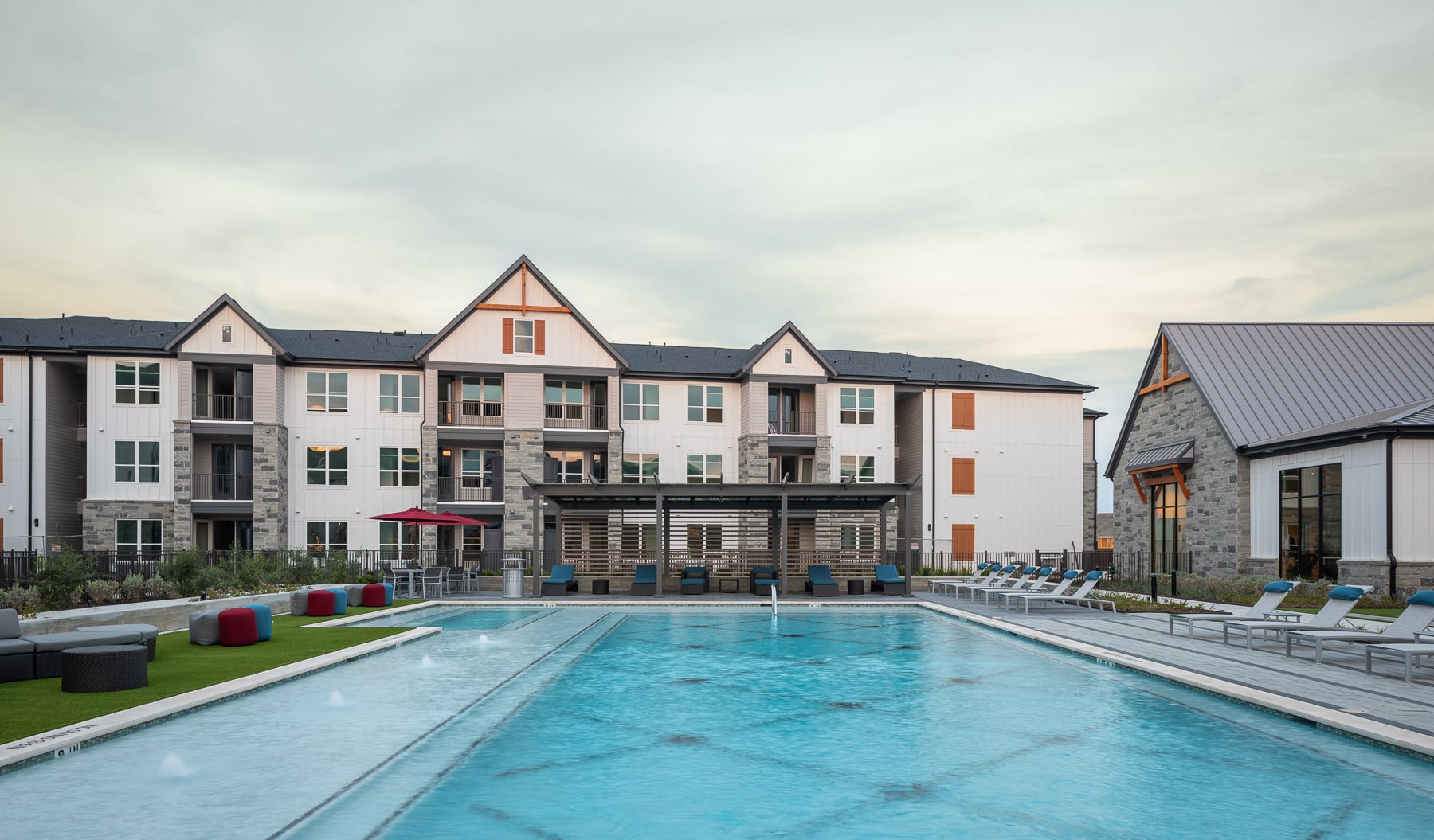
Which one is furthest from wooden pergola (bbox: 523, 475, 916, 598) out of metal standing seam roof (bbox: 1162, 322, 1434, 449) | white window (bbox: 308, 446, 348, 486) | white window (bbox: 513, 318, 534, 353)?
metal standing seam roof (bbox: 1162, 322, 1434, 449)

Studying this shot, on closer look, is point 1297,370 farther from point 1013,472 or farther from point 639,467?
point 639,467

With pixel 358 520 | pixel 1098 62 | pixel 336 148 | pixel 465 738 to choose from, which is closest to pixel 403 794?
pixel 465 738

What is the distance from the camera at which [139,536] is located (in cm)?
3216

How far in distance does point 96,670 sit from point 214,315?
26134 millimetres

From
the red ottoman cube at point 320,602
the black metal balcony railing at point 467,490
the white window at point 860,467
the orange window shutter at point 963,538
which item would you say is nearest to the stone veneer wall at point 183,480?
the black metal balcony railing at point 467,490

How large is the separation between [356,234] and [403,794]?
82.7 feet

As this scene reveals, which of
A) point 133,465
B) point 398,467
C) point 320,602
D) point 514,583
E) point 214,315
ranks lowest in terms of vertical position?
point 514,583

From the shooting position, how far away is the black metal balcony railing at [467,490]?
34.3 meters

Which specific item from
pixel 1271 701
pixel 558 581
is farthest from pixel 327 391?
pixel 1271 701

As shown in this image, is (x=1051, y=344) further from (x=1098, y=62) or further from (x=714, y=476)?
(x=1098, y=62)

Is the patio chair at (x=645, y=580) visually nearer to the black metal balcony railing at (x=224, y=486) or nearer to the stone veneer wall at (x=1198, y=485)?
the black metal balcony railing at (x=224, y=486)

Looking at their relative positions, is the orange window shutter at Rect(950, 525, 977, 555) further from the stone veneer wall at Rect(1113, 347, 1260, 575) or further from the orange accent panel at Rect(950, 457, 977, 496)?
the stone veneer wall at Rect(1113, 347, 1260, 575)

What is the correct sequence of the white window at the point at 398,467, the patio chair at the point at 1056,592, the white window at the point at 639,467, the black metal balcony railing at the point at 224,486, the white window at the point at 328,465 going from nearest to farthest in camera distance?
the patio chair at the point at 1056,592 → the black metal balcony railing at the point at 224,486 → the white window at the point at 328,465 → the white window at the point at 398,467 → the white window at the point at 639,467

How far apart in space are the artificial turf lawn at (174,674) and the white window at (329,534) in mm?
16425
